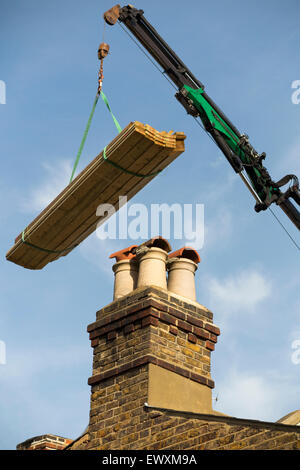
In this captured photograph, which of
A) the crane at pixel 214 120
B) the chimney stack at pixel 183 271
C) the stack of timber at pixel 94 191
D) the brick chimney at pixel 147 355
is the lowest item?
the brick chimney at pixel 147 355

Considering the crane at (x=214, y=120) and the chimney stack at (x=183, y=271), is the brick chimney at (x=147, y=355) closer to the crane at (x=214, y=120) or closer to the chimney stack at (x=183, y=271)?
the chimney stack at (x=183, y=271)

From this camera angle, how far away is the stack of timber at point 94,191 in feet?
38.1

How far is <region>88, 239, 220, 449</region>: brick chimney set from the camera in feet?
37.8

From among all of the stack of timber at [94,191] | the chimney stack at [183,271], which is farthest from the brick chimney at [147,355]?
the stack of timber at [94,191]

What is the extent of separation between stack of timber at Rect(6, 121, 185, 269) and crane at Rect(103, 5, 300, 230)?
172 inches

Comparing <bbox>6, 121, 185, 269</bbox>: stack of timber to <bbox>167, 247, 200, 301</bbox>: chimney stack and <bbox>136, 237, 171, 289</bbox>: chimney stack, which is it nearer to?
<bbox>136, 237, 171, 289</bbox>: chimney stack

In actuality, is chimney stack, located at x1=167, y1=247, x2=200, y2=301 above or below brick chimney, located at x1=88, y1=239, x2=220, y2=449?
above

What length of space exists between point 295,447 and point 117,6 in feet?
37.2

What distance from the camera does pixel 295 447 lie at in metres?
9.22

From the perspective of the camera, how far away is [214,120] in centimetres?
1672

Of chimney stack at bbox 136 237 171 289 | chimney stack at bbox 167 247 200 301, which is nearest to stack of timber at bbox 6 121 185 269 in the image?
chimney stack at bbox 136 237 171 289

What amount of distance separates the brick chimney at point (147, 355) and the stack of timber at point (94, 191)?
1.14 metres

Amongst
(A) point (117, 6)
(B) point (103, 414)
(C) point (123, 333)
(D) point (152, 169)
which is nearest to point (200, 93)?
(A) point (117, 6)
